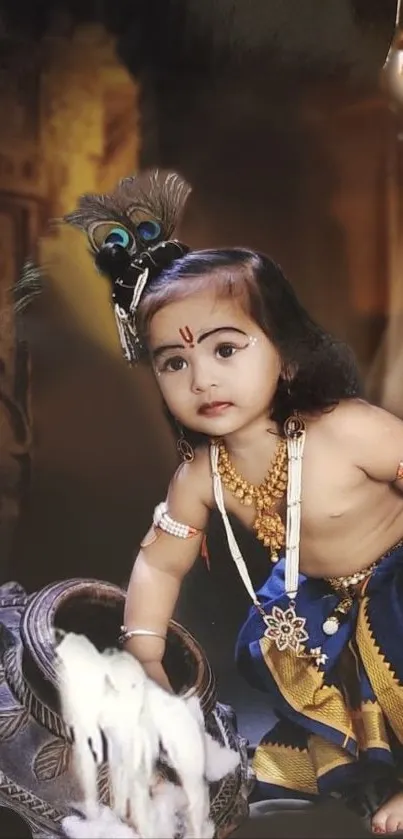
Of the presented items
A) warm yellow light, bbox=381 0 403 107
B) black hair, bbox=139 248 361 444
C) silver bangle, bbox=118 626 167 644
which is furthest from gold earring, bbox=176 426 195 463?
warm yellow light, bbox=381 0 403 107

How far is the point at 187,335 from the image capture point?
983 millimetres

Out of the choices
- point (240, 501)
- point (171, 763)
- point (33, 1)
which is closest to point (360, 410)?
point (240, 501)

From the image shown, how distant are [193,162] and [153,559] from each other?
50 cm

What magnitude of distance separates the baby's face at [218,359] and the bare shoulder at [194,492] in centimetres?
5

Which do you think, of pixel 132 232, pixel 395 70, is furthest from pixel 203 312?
pixel 395 70

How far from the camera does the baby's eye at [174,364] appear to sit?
39.1 inches

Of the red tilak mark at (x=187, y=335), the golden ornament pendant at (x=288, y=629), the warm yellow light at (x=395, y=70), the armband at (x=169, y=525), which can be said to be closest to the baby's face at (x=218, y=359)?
the red tilak mark at (x=187, y=335)

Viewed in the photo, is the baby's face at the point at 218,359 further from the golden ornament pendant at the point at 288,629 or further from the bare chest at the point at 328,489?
the golden ornament pendant at the point at 288,629

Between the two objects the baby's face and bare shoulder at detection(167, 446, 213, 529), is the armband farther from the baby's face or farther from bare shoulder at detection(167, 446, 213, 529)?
the baby's face

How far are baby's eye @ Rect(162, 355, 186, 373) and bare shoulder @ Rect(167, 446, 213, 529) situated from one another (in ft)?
0.34

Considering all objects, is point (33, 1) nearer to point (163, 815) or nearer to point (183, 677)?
point (183, 677)

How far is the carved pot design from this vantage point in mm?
986

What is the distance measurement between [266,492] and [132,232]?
358 mm

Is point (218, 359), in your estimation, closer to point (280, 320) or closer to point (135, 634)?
point (280, 320)
